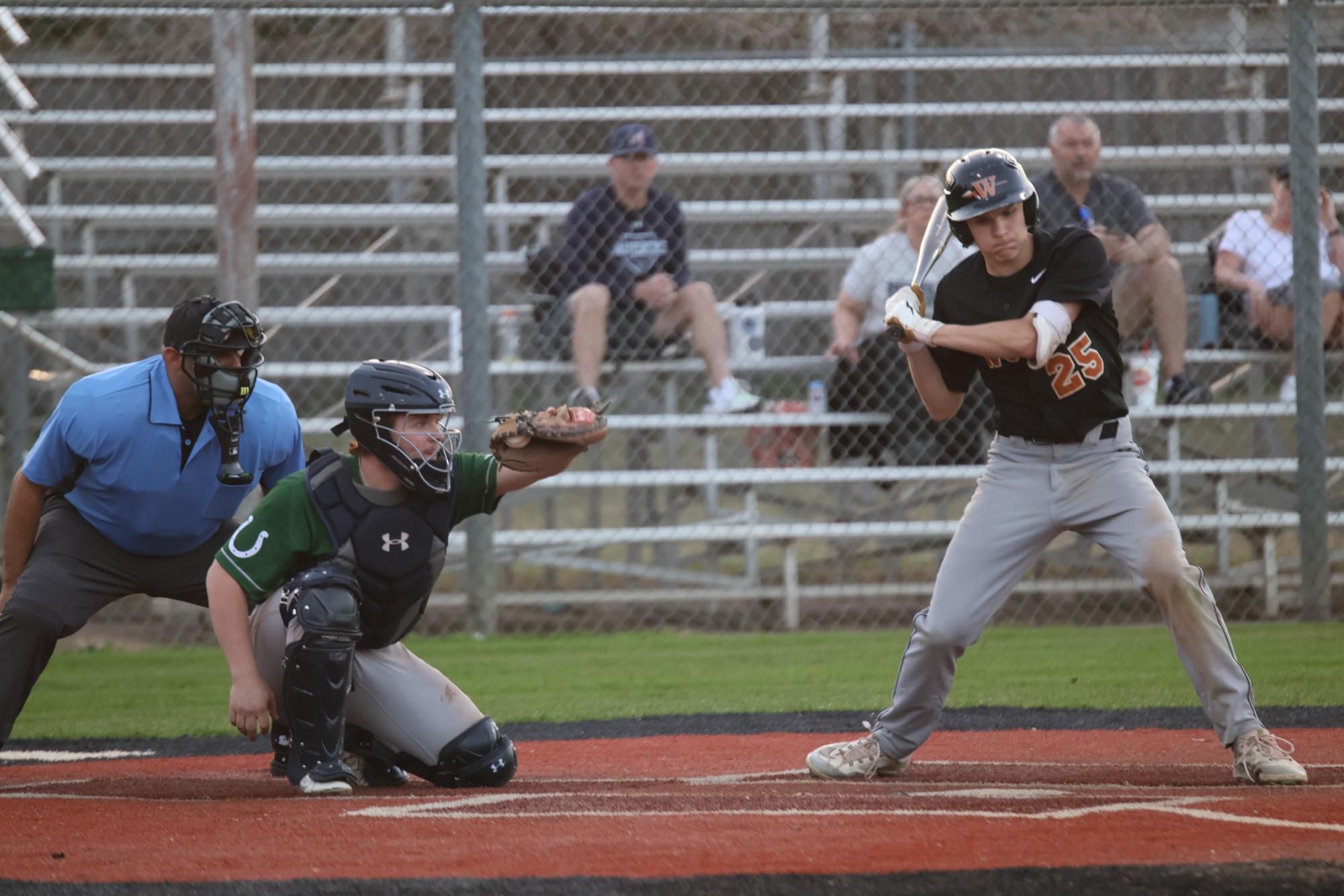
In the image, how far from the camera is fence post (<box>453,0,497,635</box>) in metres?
7.83

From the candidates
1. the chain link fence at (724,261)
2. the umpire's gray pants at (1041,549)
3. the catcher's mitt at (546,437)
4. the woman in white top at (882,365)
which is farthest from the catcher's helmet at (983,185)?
the woman in white top at (882,365)

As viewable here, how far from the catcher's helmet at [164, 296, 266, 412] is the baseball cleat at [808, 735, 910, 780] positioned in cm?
211

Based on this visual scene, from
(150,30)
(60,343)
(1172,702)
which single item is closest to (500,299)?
(60,343)

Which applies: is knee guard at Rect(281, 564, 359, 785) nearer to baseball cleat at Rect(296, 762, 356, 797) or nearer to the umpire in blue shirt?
baseball cleat at Rect(296, 762, 356, 797)

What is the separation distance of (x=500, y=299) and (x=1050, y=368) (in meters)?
6.64

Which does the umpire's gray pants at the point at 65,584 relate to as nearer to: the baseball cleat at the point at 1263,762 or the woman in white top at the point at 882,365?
the baseball cleat at the point at 1263,762

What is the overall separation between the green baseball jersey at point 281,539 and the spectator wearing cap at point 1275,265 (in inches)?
229

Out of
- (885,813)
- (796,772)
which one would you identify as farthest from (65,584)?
(885,813)

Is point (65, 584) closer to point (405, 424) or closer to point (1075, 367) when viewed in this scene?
point (405, 424)

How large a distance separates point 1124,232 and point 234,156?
492cm

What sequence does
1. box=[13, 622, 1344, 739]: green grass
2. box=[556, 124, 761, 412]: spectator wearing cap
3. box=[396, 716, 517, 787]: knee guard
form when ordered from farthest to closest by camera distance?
box=[556, 124, 761, 412]: spectator wearing cap
box=[13, 622, 1344, 739]: green grass
box=[396, 716, 517, 787]: knee guard

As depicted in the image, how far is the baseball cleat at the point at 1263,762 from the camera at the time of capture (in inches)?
156

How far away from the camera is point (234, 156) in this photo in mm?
8148

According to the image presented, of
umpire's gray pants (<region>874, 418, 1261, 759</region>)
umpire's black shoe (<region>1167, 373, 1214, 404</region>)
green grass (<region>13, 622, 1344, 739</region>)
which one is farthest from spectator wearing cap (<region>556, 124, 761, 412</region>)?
umpire's gray pants (<region>874, 418, 1261, 759</region>)
